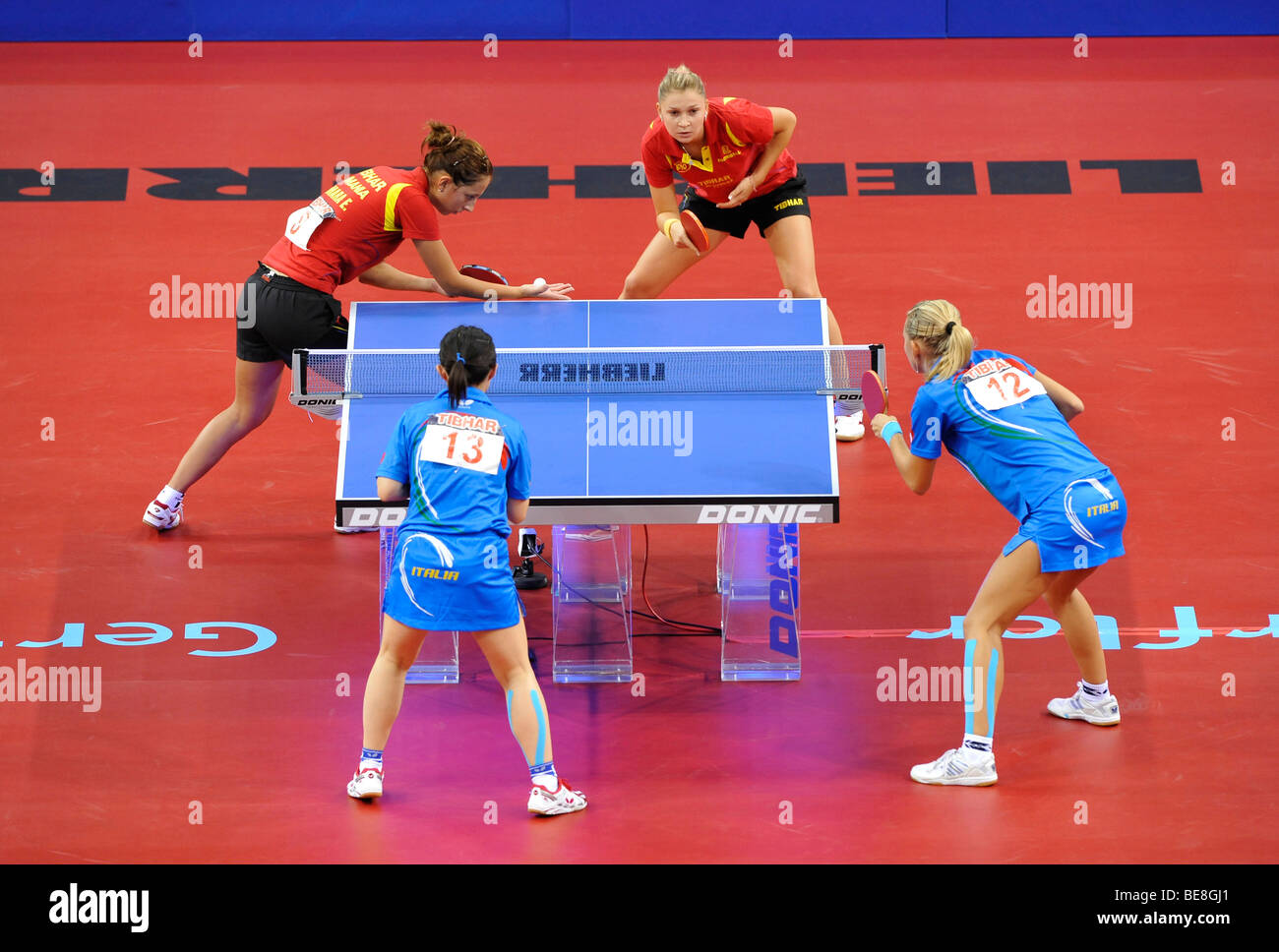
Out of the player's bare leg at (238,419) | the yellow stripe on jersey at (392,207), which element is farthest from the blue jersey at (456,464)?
the player's bare leg at (238,419)

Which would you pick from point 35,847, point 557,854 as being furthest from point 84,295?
point 557,854

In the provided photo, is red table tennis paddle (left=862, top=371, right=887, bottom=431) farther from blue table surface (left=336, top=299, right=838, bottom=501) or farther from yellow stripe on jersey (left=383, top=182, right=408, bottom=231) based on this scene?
yellow stripe on jersey (left=383, top=182, right=408, bottom=231)

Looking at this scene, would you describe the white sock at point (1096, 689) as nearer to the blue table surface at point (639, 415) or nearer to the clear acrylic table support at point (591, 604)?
the blue table surface at point (639, 415)

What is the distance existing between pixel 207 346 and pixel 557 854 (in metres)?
4.77

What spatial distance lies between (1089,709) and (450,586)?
2359 mm

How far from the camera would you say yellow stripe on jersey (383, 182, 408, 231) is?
19.6ft

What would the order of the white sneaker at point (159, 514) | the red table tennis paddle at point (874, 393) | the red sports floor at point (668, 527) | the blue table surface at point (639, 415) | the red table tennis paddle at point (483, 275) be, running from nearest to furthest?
the red sports floor at point (668, 527)
the red table tennis paddle at point (874, 393)
the blue table surface at point (639, 415)
the red table tennis paddle at point (483, 275)
the white sneaker at point (159, 514)

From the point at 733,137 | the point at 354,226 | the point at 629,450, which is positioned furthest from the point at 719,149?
the point at 629,450

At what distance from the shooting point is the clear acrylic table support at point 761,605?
584cm

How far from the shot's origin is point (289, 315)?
6184 millimetres

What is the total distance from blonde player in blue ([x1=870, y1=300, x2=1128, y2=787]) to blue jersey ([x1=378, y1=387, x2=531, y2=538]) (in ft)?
4.30

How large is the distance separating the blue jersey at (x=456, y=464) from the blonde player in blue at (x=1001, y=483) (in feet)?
4.30

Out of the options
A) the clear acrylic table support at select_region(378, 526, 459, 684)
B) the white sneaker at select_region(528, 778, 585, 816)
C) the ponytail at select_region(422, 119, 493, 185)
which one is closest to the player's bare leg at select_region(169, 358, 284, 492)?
the clear acrylic table support at select_region(378, 526, 459, 684)

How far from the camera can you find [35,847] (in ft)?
15.4
